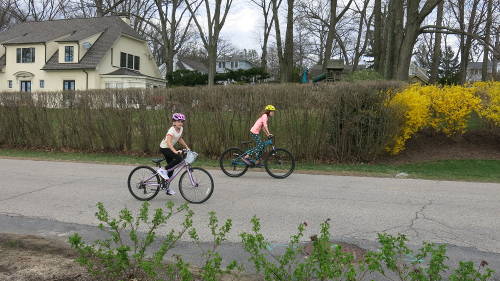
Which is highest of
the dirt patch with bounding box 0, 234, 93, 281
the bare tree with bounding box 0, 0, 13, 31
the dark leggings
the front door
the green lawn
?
the bare tree with bounding box 0, 0, 13, 31

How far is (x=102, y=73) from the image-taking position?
118ft

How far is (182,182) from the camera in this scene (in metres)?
7.73

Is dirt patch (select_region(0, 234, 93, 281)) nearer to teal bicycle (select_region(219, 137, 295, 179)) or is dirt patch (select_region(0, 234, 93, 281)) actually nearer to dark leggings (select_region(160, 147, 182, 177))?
dark leggings (select_region(160, 147, 182, 177))

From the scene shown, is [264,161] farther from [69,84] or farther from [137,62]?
[137,62]

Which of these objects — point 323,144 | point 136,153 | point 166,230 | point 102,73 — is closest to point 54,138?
point 136,153

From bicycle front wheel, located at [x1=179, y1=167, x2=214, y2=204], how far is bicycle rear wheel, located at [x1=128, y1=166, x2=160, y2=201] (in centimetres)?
53

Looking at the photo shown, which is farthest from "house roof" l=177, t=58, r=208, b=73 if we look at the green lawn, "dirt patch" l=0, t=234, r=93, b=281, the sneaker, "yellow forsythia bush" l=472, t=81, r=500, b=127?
"dirt patch" l=0, t=234, r=93, b=281

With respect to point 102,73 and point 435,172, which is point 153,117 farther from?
point 102,73

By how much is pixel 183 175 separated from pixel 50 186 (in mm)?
3546

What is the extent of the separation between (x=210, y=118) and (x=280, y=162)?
447 centimetres

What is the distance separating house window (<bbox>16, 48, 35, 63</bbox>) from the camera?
37.3 metres

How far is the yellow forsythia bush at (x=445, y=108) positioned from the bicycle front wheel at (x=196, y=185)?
25.5 feet

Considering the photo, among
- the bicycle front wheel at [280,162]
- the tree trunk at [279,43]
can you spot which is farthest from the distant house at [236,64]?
the bicycle front wheel at [280,162]

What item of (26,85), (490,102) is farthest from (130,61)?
(490,102)
